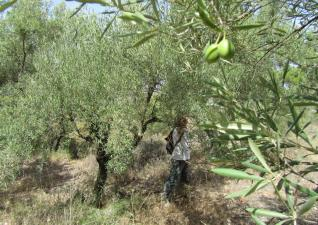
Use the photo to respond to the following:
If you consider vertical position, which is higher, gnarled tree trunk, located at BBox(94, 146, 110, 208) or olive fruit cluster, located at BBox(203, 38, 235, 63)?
olive fruit cluster, located at BBox(203, 38, 235, 63)

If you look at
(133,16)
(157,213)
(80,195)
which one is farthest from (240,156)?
(80,195)

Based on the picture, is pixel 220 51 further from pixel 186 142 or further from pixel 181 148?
pixel 181 148

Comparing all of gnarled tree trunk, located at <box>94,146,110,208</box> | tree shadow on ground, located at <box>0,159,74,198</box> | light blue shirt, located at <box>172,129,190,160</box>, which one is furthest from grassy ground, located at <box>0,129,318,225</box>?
light blue shirt, located at <box>172,129,190,160</box>

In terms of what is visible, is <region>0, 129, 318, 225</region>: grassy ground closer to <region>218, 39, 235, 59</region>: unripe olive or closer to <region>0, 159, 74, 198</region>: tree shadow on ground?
<region>0, 159, 74, 198</region>: tree shadow on ground

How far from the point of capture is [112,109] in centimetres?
652

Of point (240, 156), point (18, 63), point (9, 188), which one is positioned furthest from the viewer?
point (18, 63)

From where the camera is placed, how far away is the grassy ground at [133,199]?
6.46m

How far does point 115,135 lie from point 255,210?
5713 mm

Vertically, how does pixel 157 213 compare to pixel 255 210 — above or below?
below

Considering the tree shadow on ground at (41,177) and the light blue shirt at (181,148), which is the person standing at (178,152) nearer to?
the light blue shirt at (181,148)

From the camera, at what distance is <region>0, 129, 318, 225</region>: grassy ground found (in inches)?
254

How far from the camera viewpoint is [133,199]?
7.61 metres

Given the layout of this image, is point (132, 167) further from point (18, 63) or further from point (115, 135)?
point (18, 63)

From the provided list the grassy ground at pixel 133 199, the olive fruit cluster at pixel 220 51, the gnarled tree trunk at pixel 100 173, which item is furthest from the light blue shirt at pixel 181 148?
the olive fruit cluster at pixel 220 51
